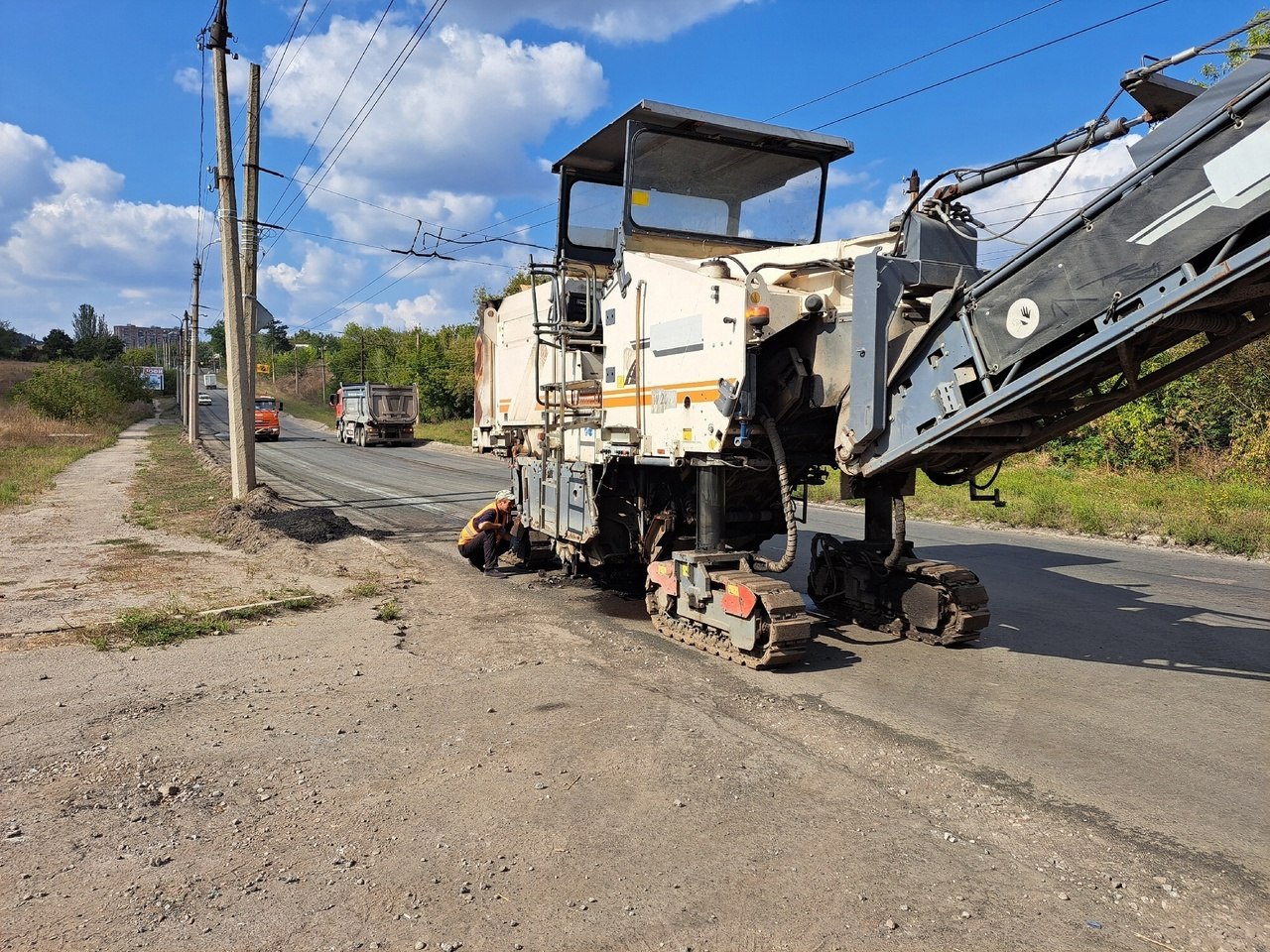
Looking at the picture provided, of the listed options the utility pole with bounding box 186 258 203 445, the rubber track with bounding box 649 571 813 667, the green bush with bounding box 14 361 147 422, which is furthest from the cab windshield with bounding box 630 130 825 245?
the green bush with bounding box 14 361 147 422

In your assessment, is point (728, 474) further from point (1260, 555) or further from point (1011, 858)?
point (1260, 555)

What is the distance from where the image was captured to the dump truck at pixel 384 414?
128ft

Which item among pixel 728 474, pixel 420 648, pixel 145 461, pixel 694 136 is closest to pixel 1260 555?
pixel 728 474

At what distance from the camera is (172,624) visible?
22.6 feet

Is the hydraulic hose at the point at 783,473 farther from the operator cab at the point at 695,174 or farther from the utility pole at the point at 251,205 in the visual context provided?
the utility pole at the point at 251,205

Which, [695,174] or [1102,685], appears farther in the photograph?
[695,174]

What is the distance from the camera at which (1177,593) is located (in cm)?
828

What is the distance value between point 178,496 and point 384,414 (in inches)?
890

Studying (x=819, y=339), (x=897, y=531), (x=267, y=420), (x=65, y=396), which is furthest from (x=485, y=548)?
(x=65, y=396)

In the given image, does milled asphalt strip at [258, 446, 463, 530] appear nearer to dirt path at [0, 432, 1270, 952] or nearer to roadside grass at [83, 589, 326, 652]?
roadside grass at [83, 589, 326, 652]

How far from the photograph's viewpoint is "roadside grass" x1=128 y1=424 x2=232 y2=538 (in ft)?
43.3

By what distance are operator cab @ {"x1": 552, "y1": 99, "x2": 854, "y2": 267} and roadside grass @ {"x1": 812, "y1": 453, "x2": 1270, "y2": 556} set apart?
280 inches

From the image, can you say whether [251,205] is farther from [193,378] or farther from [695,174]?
[193,378]

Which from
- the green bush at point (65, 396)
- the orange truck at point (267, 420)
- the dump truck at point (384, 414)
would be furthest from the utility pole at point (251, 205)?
the green bush at point (65, 396)
